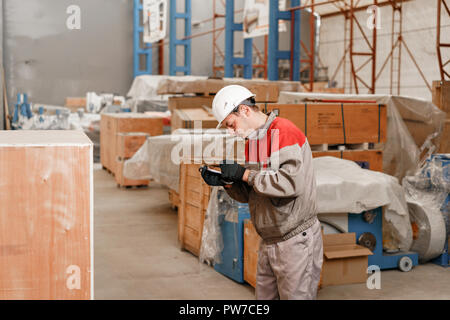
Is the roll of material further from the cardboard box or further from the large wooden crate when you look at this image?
the large wooden crate

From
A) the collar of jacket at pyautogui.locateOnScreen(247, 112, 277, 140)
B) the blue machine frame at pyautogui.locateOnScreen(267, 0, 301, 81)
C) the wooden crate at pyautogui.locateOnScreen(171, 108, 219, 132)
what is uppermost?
the blue machine frame at pyautogui.locateOnScreen(267, 0, 301, 81)

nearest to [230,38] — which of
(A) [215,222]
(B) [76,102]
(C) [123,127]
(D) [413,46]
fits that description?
(C) [123,127]

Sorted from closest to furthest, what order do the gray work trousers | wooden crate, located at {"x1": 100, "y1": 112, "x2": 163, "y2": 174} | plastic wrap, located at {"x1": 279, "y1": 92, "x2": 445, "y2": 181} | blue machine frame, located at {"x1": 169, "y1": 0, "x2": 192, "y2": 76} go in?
1. the gray work trousers
2. plastic wrap, located at {"x1": 279, "y1": 92, "x2": 445, "y2": 181}
3. wooden crate, located at {"x1": 100, "y1": 112, "x2": 163, "y2": 174}
4. blue machine frame, located at {"x1": 169, "y1": 0, "x2": 192, "y2": 76}

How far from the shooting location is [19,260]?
2244 millimetres

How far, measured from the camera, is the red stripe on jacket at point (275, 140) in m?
2.88

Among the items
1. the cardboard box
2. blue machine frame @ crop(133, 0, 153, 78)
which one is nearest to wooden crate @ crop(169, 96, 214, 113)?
the cardboard box

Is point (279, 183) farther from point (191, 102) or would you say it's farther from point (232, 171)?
point (191, 102)

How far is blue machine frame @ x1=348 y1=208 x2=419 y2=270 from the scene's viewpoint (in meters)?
5.40

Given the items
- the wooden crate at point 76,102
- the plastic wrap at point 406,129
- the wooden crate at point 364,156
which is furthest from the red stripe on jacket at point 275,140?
the wooden crate at point 76,102

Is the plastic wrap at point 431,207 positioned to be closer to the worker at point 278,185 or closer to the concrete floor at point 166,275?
the concrete floor at point 166,275

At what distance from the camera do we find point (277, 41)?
11625 mm

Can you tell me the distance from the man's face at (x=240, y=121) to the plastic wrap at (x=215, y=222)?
2.35 metres

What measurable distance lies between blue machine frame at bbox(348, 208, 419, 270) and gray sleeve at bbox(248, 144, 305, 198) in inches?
105

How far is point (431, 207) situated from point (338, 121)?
5.93 ft
